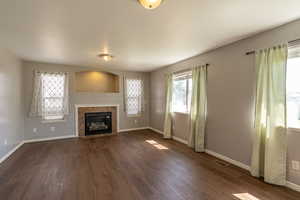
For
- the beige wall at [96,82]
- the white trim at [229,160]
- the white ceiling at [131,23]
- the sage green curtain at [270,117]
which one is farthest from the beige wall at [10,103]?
the sage green curtain at [270,117]

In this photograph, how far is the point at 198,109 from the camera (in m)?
3.79

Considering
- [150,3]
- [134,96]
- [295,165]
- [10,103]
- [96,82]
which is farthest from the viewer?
[134,96]

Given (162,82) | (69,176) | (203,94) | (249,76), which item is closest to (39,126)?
(69,176)

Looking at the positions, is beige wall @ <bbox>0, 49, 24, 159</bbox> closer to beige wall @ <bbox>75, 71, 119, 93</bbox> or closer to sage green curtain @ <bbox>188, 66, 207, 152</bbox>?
beige wall @ <bbox>75, 71, 119, 93</bbox>

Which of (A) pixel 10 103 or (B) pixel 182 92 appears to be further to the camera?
(B) pixel 182 92

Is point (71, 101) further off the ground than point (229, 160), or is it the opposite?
point (71, 101)

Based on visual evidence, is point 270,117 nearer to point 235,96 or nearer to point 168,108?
point 235,96

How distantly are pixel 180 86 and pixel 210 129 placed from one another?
1.68 m

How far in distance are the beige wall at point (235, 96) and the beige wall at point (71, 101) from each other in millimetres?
Result: 3267

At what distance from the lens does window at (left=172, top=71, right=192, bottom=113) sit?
434 centimetres

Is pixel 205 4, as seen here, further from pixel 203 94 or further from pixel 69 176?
pixel 69 176

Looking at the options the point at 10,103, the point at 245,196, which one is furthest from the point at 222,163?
the point at 10,103

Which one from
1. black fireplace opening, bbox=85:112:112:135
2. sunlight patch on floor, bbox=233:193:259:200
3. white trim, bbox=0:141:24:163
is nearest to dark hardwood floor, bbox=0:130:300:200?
sunlight patch on floor, bbox=233:193:259:200

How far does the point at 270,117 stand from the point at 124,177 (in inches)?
101
